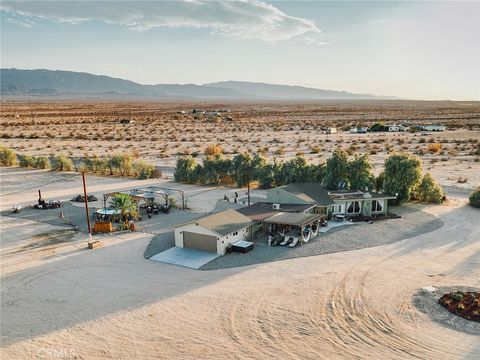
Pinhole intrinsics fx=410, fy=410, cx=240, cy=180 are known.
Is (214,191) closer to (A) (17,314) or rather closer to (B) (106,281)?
(B) (106,281)

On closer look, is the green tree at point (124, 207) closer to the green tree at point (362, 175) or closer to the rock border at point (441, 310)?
the green tree at point (362, 175)

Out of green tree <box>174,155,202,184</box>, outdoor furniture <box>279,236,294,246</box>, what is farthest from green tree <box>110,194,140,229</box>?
green tree <box>174,155,202,184</box>

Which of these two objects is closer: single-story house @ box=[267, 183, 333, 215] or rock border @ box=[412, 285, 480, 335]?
rock border @ box=[412, 285, 480, 335]

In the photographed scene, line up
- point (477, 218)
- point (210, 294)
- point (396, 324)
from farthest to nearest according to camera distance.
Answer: point (477, 218) → point (210, 294) → point (396, 324)

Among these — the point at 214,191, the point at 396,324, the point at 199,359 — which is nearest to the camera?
the point at 199,359

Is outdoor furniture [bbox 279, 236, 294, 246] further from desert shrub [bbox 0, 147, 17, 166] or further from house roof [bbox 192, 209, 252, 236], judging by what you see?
desert shrub [bbox 0, 147, 17, 166]

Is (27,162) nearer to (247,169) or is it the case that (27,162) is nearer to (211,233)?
(247,169)

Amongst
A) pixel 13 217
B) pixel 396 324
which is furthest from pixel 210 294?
pixel 13 217
